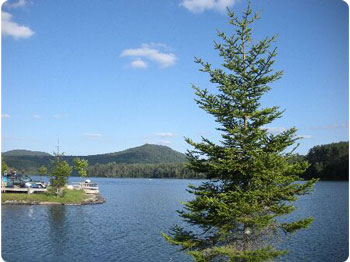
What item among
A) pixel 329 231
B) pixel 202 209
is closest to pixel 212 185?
pixel 202 209

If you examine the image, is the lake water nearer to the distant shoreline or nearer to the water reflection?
the water reflection

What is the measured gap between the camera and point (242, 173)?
46.8 feet

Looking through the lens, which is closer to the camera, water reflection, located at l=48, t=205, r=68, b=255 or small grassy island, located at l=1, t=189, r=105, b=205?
water reflection, located at l=48, t=205, r=68, b=255

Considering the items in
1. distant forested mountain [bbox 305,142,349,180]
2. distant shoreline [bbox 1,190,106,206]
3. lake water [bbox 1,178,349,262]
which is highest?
distant forested mountain [bbox 305,142,349,180]

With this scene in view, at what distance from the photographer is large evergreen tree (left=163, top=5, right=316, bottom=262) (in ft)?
45.3

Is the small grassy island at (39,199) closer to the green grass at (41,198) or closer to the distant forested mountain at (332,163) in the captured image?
the green grass at (41,198)

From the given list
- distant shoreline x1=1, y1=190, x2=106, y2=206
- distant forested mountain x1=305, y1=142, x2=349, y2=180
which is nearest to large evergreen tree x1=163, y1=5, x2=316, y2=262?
distant shoreline x1=1, y1=190, x2=106, y2=206

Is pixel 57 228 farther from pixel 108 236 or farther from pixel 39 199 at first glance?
pixel 39 199

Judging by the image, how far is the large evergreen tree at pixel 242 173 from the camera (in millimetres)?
13797

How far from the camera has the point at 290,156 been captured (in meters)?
15.0

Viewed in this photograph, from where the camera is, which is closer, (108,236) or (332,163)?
(108,236)

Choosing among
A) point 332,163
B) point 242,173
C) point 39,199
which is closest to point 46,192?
point 39,199

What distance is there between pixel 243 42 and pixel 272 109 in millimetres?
3267

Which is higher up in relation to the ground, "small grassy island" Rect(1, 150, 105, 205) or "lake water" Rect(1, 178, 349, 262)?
"small grassy island" Rect(1, 150, 105, 205)
